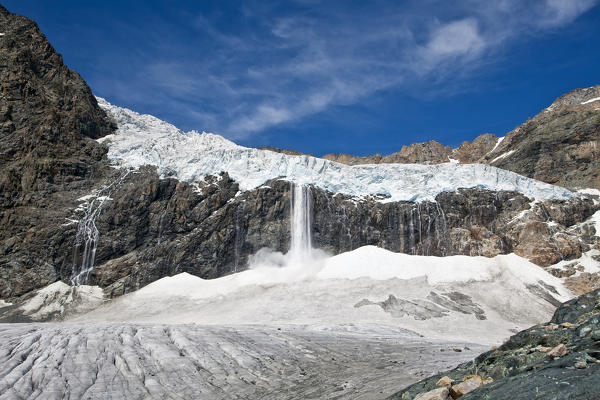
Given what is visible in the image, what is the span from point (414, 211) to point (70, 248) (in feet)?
131

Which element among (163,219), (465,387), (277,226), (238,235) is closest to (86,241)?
(163,219)

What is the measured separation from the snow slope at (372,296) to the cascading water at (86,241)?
6.21m

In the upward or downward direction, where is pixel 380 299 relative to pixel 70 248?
downward

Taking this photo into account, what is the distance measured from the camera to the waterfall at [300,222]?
55.0 metres

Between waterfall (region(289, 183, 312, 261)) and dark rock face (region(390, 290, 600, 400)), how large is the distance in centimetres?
4289

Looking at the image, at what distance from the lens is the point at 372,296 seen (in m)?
40.7

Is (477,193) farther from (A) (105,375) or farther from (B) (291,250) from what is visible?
(A) (105,375)

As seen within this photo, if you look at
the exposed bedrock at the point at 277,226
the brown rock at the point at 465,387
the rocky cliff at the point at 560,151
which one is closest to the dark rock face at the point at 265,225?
the exposed bedrock at the point at 277,226

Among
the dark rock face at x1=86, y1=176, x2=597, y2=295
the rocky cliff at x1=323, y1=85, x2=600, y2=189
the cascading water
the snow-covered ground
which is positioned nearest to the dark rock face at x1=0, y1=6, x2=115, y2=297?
the cascading water

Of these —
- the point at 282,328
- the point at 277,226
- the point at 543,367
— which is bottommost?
the point at 282,328

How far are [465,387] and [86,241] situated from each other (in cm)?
4987

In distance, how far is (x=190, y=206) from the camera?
55.2 meters

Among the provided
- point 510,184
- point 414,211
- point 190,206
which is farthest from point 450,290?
point 190,206

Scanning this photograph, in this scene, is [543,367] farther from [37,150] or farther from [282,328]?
[37,150]
